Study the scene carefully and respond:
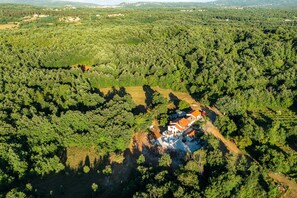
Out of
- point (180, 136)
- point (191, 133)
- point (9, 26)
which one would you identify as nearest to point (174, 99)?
point (180, 136)

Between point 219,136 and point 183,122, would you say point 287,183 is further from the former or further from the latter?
point 183,122

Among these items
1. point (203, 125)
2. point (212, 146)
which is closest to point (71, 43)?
point (203, 125)

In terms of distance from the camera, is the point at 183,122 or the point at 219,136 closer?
the point at 219,136

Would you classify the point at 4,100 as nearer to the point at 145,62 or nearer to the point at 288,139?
the point at 145,62

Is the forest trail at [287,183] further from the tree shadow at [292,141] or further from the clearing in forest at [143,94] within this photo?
the clearing in forest at [143,94]

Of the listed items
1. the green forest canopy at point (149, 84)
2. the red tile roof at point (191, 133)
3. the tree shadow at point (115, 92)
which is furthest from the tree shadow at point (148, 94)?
the red tile roof at point (191, 133)
